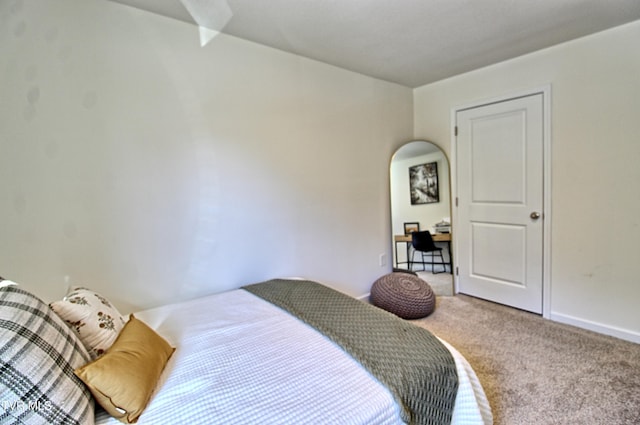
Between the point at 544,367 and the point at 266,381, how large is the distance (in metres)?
1.87

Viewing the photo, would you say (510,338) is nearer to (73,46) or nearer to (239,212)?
(239,212)

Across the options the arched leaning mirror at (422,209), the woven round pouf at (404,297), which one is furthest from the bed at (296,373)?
the arched leaning mirror at (422,209)

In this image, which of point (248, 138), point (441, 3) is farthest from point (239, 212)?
point (441, 3)

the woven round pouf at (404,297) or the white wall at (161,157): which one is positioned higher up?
the white wall at (161,157)

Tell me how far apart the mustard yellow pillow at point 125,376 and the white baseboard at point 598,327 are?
2975 millimetres

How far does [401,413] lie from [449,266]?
8.48 feet

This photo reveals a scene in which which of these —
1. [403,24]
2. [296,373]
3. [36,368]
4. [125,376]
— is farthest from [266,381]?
[403,24]

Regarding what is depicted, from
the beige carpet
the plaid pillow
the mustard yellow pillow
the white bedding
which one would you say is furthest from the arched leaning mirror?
the plaid pillow

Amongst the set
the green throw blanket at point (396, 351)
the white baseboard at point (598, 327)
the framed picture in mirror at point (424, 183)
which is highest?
the framed picture in mirror at point (424, 183)

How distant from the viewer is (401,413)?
1.11 meters

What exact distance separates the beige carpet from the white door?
0.34m

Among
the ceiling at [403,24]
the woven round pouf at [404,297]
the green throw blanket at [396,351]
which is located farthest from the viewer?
the woven round pouf at [404,297]

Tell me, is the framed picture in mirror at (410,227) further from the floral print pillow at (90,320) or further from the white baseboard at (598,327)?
the floral print pillow at (90,320)

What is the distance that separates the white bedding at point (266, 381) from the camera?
1.04 meters
